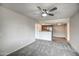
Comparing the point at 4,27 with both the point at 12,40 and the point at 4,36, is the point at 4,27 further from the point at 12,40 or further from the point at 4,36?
the point at 12,40

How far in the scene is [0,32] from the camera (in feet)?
8.83

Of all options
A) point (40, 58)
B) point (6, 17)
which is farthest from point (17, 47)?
point (40, 58)

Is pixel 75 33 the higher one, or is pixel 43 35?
pixel 75 33

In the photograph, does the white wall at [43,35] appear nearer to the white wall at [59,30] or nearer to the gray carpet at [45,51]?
the gray carpet at [45,51]

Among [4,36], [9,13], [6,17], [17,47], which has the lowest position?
[17,47]

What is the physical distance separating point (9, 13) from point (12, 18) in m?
0.27

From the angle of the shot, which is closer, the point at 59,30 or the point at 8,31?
the point at 8,31

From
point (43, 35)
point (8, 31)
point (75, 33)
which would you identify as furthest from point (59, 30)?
point (8, 31)

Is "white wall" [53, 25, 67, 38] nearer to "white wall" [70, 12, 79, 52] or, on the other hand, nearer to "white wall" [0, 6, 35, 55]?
"white wall" [70, 12, 79, 52]

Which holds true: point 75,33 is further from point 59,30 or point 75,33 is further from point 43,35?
point 59,30

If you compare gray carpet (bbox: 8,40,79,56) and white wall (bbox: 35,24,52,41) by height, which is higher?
white wall (bbox: 35,24,52,41)

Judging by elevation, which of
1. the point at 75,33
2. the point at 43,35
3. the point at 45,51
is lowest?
the point at 45,51

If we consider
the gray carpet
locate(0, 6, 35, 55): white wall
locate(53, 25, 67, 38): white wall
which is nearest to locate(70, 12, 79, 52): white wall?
the gray carpet

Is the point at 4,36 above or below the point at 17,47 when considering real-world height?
above
